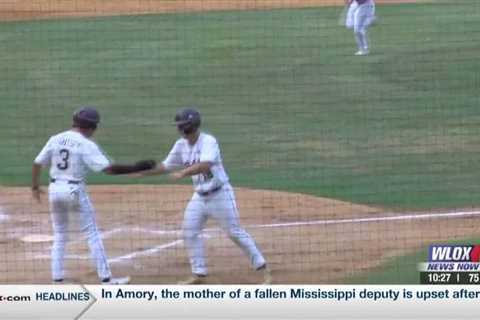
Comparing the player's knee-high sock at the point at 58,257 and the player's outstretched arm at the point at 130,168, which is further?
the player's knee-high sock at the point at 58,257

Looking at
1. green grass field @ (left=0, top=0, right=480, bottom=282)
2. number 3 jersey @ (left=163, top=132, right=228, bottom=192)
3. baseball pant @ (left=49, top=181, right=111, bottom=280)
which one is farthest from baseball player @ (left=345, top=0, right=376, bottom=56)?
baseball pant @ (left=49, top=181, right=111, bottom=280)

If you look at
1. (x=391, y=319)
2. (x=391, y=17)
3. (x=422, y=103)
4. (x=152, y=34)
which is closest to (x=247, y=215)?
(x=391, y=319)

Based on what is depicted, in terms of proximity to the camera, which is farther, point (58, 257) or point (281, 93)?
point (281, 93)

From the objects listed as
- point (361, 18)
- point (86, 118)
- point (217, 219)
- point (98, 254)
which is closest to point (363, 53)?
point (361, 18)

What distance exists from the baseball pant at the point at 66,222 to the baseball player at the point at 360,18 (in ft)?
31.1

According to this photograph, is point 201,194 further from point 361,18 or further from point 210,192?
point 361,18

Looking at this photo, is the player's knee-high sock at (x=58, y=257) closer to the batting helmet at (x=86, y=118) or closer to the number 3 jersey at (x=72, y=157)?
the number 3 jersey at (x=72, y=157)

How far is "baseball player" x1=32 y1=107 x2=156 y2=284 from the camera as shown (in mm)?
7844

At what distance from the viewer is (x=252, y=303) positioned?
6453 mm

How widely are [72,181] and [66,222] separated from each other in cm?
29

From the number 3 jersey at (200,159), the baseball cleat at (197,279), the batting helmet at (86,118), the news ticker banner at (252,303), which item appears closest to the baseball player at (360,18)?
the number 3 jersey at (200,159)

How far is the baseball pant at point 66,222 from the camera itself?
7879mm

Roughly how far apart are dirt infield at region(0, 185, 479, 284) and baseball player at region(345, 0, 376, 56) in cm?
656

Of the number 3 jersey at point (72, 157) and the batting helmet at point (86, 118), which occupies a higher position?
the batting helmet at point (86, 118)
